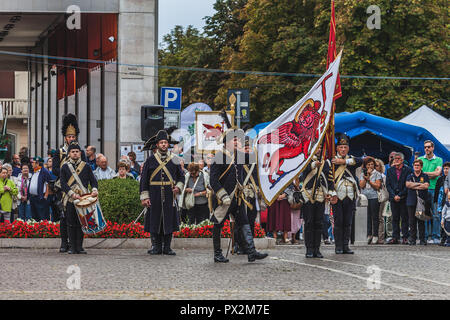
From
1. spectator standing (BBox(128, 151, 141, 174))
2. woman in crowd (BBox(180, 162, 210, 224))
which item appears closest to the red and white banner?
woman in crowd (BBox(180, 162, 210, 224))

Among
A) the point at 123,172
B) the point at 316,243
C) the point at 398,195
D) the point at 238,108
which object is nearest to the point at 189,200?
the point at 123,172

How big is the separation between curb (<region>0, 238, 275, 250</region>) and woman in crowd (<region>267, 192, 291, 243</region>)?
7.03 ft

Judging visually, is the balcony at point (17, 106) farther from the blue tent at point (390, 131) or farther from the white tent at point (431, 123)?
the blue tent at point (390, 131)

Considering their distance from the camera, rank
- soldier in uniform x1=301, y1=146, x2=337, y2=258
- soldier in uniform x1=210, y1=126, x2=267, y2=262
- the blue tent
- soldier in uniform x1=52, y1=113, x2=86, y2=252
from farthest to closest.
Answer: the blue tent → soldier in uniform x1=52, y1=113, x2=86, y2=252 → soldier in uniform x1=301, y1=146, x2=337, y2=258 → soldier in uniform x1=210, y1=126, x2=267, y2=262

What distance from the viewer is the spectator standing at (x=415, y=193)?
19.2m

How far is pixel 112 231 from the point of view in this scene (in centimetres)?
1708

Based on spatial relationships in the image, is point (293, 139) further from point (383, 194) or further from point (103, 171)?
point (103, 171)

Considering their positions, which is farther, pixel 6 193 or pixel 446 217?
pixel 6 193

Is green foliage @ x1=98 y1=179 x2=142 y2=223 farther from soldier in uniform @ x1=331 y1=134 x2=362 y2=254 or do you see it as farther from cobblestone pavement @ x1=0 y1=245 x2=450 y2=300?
soldier in uniform @ x1=331 y1=134 x2=362 y2=254

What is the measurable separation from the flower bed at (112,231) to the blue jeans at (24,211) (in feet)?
14.1

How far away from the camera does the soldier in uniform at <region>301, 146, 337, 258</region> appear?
1490 cm

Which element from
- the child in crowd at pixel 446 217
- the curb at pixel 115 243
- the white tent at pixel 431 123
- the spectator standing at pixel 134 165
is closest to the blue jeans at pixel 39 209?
the spectator standing at pixel 134 165

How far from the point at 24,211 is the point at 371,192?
7.85 metres
